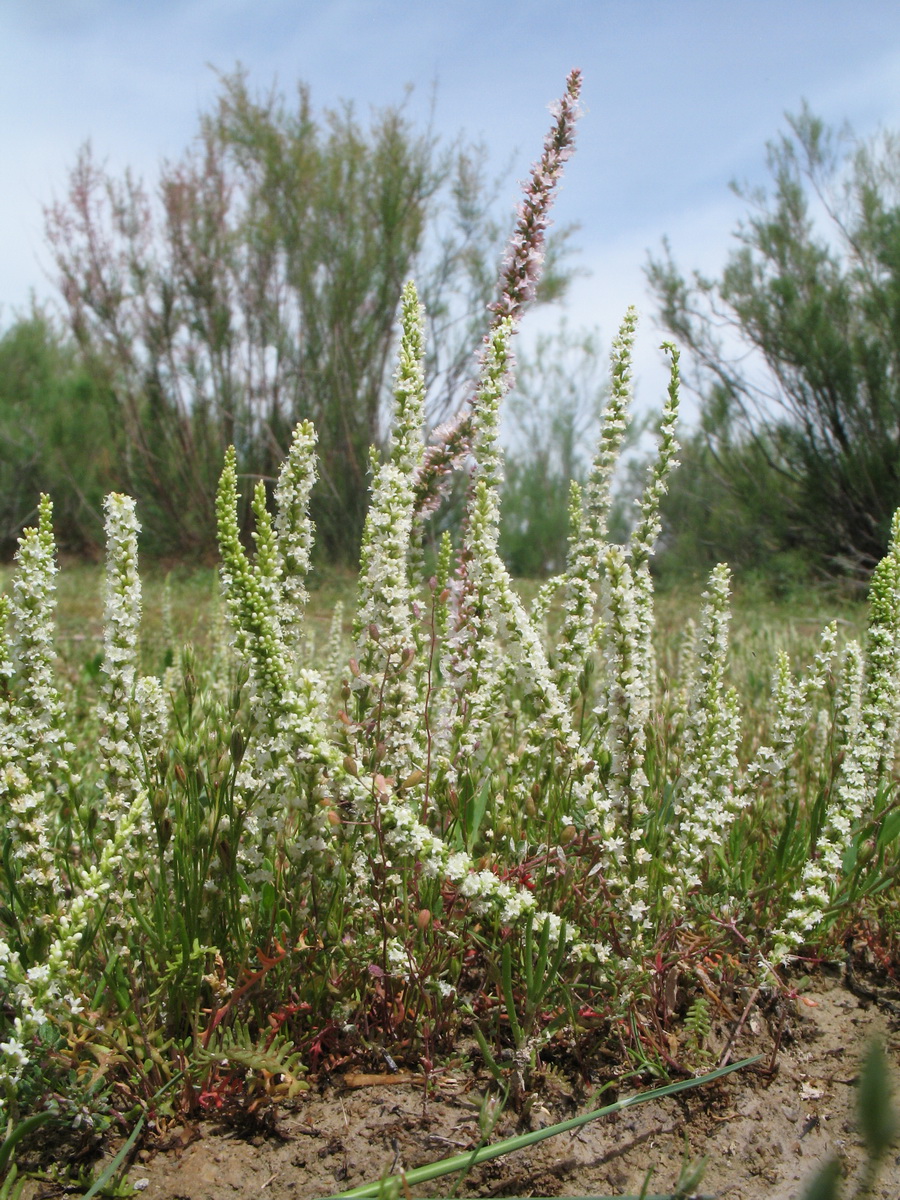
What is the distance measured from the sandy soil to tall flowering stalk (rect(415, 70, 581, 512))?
Result: 49.2 inches

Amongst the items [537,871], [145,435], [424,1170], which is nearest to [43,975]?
[424,1170]

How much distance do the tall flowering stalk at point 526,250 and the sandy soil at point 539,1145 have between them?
Answer: 1248 millimetres

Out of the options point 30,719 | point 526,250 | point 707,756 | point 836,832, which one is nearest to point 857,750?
point 836,832

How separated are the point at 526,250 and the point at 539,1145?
1871 millimetres

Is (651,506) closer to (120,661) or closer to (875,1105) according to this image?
(120,661)

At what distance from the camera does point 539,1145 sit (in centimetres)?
150

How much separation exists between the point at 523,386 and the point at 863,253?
17224 millimetres

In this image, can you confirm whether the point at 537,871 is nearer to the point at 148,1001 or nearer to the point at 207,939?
the point at 207,939

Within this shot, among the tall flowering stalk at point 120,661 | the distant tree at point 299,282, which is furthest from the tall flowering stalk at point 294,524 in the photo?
the distant tree at point 299,282

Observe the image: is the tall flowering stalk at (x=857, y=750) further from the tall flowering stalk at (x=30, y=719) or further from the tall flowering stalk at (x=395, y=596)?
the tall flowering stalk at (x=30, y=719)

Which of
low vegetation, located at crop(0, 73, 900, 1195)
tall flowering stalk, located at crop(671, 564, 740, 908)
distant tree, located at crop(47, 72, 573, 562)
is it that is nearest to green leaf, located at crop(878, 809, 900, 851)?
low vegetation, located at crop(0, 73, 900, 1195)

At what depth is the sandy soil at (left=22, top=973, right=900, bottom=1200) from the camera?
1410 mm

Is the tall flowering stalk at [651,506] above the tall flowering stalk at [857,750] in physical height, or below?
above

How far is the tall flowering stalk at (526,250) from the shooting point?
6.91 feet
